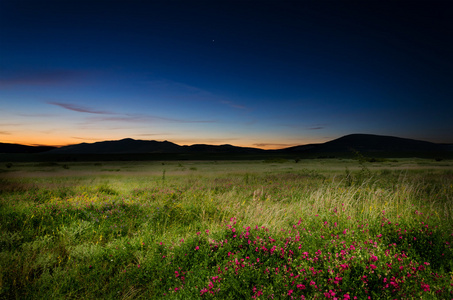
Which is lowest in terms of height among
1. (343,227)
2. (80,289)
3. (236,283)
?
(80,289)

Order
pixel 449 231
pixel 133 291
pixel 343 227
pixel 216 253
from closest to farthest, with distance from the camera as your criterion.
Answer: pixel 133 291
pixel 216 253
pixel 449 231
pixel 343 227

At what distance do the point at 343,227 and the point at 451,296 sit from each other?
2247mm

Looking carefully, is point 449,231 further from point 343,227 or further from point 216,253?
point 216,253

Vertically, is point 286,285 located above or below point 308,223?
below

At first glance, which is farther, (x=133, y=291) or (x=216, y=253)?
(x=216, y=253)

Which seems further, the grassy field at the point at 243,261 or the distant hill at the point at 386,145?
the distant hill at the point at 386,145

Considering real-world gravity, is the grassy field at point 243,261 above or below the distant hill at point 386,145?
below

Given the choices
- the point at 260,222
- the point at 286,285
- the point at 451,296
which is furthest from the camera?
the point at 260,222

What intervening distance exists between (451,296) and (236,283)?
3.03m

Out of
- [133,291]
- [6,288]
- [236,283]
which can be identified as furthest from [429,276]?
[6,288]

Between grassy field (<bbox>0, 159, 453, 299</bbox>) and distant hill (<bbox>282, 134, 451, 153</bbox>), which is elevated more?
distant hill (<bbox>282, 134, 451, 153</bbox>)

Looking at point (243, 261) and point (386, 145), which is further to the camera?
point (386, 145)

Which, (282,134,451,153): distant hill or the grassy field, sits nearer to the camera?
the grassy field

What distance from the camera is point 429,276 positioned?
12.8ft
